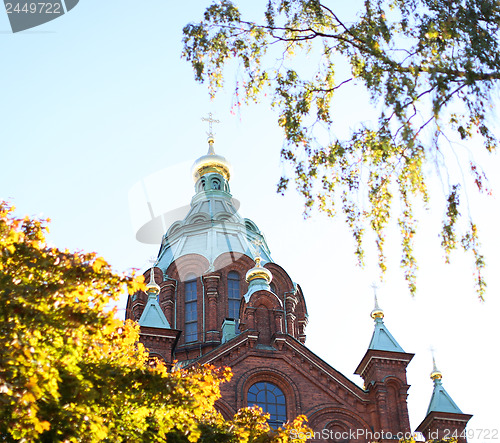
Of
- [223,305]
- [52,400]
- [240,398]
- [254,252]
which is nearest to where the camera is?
[52,400]

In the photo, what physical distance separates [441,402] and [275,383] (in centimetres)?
671

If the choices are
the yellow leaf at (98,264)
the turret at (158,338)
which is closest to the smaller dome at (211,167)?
the turret at (158,338)

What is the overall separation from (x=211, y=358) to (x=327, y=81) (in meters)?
16.2

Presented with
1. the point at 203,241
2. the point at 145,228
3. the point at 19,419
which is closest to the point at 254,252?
the point at 203,241

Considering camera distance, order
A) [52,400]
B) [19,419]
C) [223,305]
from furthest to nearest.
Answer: [223,305] → [52,400] → [19,419]

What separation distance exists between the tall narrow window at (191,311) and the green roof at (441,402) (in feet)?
36.6

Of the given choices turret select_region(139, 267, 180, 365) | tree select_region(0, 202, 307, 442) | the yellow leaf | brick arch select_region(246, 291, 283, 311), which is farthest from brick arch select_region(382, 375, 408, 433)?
the yellow leaf

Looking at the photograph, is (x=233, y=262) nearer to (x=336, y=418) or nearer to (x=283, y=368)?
(x=283, y=368)

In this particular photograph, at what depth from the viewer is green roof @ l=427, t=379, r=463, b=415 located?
2830 centimetres

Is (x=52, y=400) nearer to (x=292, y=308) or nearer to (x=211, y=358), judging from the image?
(x=211, y=358)

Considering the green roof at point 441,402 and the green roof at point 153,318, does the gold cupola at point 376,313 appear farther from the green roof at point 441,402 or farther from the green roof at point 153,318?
the green roof at point 153,318

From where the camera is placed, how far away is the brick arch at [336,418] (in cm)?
2620

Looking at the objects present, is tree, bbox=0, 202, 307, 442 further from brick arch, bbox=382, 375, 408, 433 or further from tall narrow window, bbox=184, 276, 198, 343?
tall narrow window, bbox=184, 276, 198, 343

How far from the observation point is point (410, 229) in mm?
12078
